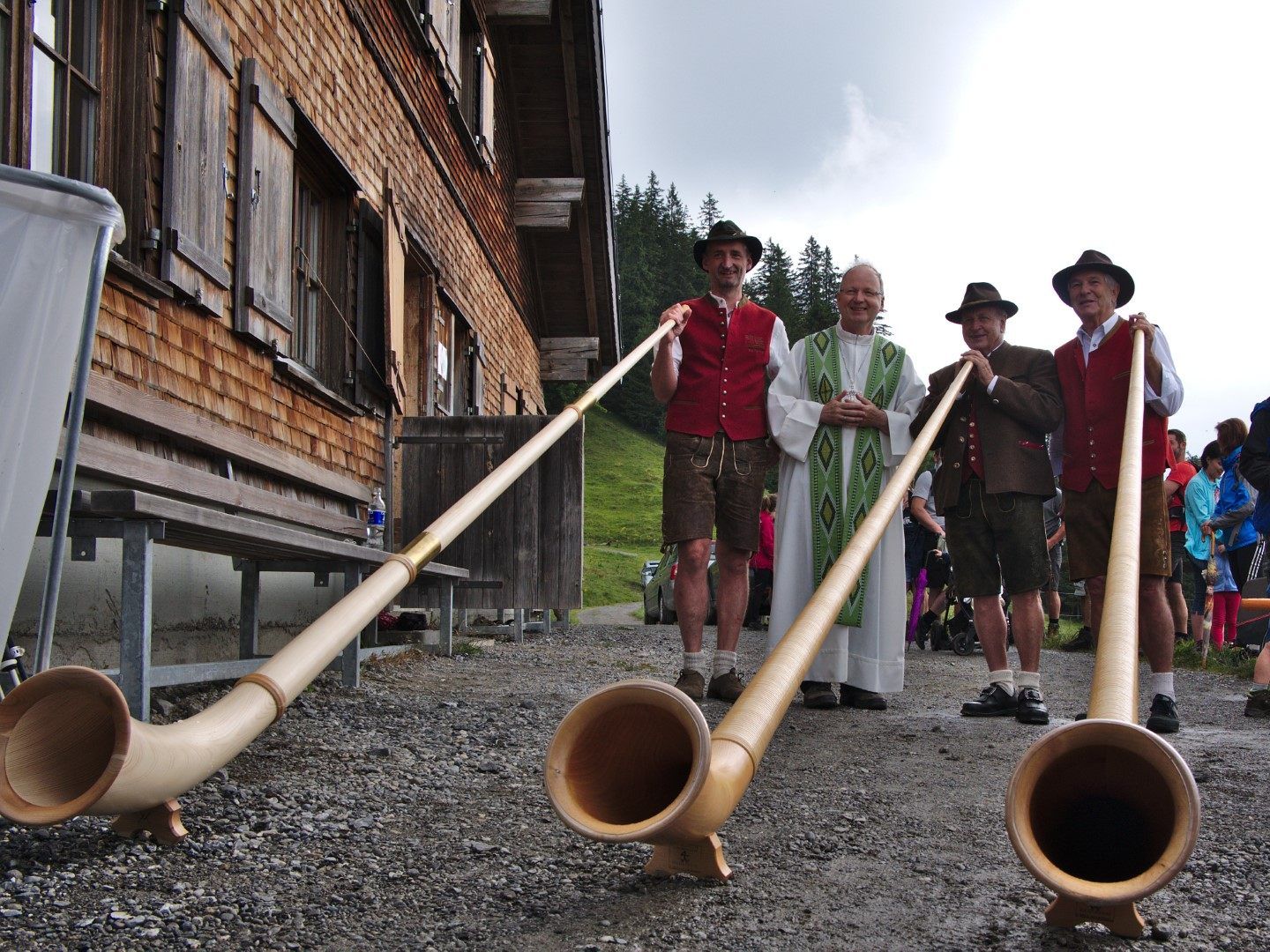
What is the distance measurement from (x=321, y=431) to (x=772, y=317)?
2.84 m

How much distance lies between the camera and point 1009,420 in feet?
15.2

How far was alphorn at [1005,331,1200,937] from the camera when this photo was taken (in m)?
1.58

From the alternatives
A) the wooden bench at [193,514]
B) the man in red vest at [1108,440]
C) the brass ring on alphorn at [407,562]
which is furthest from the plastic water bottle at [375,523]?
the brass ring on alphorn at [407,562]

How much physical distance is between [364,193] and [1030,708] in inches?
197

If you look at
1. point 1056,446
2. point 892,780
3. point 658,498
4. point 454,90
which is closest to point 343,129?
point 454,90

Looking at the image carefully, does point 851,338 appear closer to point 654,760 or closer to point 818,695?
point 818,695

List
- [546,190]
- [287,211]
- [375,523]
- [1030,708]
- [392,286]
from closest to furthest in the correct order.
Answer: [1030,708], [287,211], [392,286], [375,523], [546,190]

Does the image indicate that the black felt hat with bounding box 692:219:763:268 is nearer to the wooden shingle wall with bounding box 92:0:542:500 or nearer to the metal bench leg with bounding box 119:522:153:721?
the wooden shingle wall with bounding box 92:0:542:500

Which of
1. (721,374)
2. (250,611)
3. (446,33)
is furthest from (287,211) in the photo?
(446,33)

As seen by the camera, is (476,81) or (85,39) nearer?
(85,39)

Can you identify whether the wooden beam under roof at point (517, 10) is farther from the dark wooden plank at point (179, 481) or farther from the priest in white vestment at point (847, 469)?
the priest in white vestment at point (847, 469)

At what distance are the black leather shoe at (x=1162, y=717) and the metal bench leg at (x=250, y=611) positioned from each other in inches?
142

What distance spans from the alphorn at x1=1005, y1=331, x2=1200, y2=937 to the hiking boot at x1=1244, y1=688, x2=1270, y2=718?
3.67 m

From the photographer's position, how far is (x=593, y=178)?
520 inches
